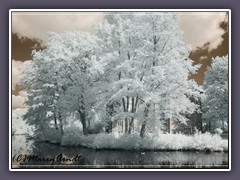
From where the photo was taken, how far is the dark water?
6754mm

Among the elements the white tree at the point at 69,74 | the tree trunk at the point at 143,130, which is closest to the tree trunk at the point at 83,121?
the white tree at the point at 69,74

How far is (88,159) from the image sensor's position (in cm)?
686

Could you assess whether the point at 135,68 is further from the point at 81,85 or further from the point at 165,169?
the point at 165,169

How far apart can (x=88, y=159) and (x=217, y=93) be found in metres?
2.38

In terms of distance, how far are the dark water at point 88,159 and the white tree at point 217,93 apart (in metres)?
0.53

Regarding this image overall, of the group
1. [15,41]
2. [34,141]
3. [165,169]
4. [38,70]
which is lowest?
Answer: [165,169]

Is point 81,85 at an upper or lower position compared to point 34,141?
upper

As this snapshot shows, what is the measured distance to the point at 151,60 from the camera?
23.7ft

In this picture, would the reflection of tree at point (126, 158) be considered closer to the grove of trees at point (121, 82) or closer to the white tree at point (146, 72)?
the grove of trees at point (121, 82)

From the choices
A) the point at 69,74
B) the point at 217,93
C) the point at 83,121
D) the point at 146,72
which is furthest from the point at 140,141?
the point at 69,74

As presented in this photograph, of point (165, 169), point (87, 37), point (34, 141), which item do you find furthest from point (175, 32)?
point (34, 141)

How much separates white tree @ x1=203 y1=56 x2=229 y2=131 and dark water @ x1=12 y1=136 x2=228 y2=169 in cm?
53

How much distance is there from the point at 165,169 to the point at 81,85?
2008 millimetres
